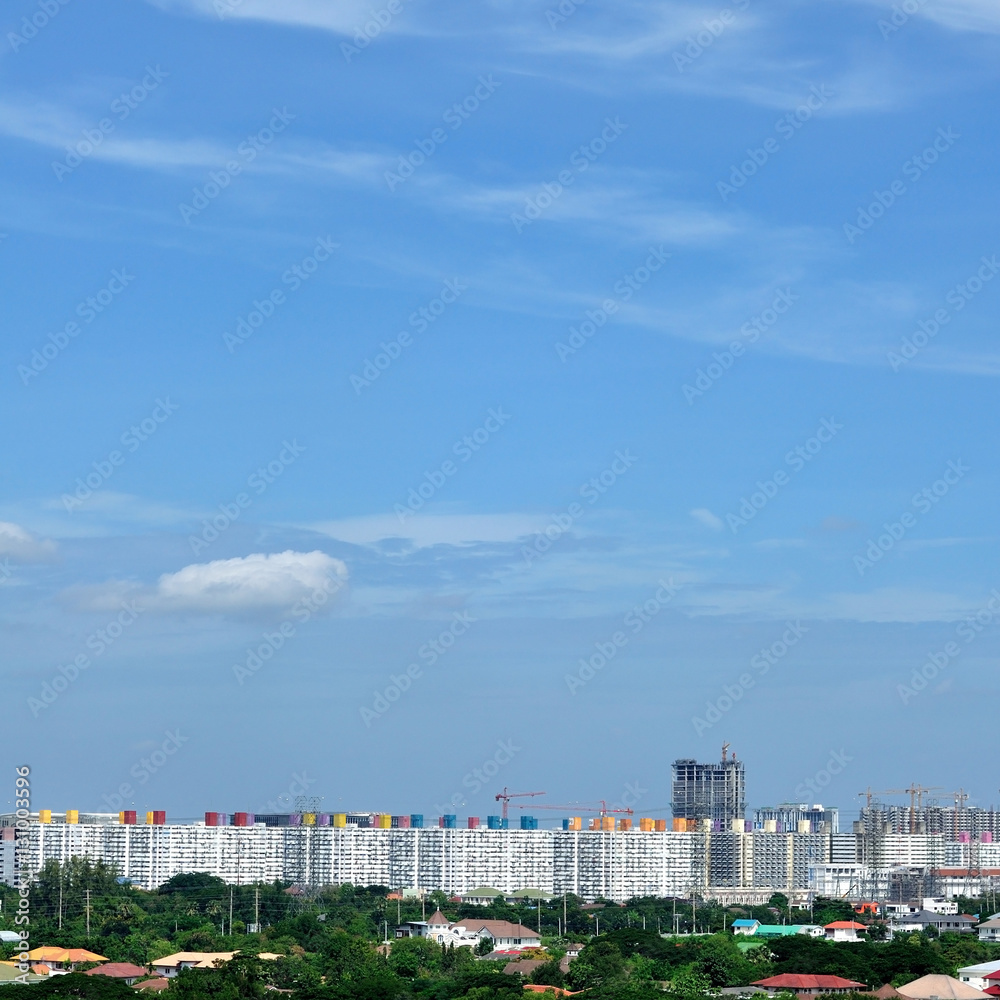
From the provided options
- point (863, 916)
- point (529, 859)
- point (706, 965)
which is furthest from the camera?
point (529, 859)

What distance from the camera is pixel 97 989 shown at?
3491 cm

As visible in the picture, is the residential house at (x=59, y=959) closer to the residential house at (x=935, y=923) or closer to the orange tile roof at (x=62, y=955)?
the orange tile roof at (x=62, y=955)

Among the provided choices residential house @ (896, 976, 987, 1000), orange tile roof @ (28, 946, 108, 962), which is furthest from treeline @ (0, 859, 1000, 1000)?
residential house @ (896, 976, 987, 1000)

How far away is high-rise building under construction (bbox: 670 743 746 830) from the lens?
141125mm

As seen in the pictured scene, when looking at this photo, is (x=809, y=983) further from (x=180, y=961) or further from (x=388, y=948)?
(x=180, y=961)

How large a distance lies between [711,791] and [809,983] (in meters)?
104

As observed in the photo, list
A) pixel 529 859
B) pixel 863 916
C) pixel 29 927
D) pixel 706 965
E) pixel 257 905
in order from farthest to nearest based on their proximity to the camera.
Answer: pixel 529 859, pixel 863 916, pixel 257 905, pixel 29 927, pixel 706 965

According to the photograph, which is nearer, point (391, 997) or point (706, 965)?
point (391, 997)

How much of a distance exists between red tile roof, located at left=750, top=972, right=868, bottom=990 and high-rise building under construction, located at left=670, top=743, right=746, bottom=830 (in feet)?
330

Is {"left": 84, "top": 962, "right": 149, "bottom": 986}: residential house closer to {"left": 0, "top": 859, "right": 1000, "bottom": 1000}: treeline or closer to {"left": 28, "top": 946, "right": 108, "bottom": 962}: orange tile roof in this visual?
{"left": 28, "top": 946, "right": 108, "bottom": 962}: orange tile roof

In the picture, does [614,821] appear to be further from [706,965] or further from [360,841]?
[706,965]

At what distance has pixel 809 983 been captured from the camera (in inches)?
1567

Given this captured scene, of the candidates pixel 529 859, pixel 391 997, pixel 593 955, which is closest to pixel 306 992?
pixel 391 997

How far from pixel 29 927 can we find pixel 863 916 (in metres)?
39.1
